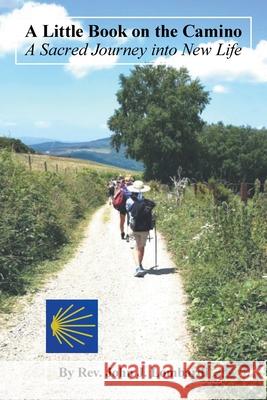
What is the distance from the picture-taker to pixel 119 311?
8.31 m

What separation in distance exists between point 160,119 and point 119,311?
5015 centimetres

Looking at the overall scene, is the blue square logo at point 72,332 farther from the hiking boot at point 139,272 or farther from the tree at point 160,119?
the tree at point 160,119

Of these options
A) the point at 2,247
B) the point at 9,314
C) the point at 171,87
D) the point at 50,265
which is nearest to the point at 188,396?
the point at 9,314

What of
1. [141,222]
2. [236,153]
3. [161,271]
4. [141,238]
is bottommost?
[161,271]

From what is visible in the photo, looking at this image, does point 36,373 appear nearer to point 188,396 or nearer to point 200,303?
point 188,396

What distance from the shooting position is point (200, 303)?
8102 mm

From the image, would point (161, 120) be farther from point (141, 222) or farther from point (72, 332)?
point (72, 332)

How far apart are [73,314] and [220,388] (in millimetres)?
2079

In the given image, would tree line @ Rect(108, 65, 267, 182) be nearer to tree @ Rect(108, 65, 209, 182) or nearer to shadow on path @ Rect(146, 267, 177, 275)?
tree @ Rect(108, 65, 209, 182)

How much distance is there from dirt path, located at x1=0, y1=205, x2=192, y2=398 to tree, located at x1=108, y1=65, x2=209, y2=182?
45160 mm

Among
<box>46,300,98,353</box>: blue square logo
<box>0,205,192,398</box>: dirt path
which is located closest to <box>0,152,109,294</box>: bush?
<box>0,205,192,398</box>: dirt path

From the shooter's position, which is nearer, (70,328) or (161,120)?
(70,328)

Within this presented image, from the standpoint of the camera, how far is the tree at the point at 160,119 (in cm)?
5781

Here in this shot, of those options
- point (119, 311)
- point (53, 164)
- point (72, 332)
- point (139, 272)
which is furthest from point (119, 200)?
point (53, 164)
